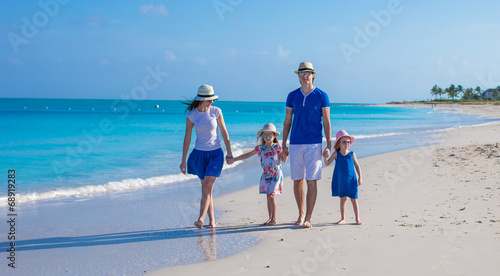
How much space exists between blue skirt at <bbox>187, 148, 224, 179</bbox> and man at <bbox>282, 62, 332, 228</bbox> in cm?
94

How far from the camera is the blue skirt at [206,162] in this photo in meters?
5.06

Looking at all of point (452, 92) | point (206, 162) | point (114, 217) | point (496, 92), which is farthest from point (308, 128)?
point (452, 92)

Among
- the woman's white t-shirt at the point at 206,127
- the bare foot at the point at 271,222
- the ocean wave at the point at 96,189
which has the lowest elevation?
the ocean wave at the point at 96,189

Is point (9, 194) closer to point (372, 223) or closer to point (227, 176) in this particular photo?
point (227, 176)

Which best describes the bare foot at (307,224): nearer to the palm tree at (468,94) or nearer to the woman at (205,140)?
the woman at (205,140)

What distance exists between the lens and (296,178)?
5227 mm

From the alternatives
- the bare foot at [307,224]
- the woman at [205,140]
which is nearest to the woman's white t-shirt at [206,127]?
the woman at [205,140]

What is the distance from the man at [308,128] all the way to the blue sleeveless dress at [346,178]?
0.43 m

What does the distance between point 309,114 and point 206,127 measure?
128 centimetres

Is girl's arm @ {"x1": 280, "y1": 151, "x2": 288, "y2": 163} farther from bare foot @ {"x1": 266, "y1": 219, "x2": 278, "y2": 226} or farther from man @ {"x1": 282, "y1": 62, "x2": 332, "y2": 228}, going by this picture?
bare foot @ {"x1": 266, "y1": 219, "x2": 278, "y2": 226}

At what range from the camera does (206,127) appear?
5.04m

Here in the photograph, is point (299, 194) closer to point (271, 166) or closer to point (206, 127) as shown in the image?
point (271, 166)

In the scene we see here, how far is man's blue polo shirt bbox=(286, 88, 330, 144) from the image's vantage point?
5043mm

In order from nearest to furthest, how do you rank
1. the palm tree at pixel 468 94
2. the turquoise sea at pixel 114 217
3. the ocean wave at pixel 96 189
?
the turquoise sea at pixel 114 217 < the ocean wave at pixel 96 189 < the palm tree at pixel 468 94
